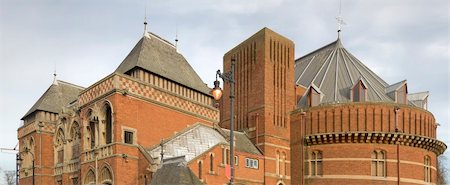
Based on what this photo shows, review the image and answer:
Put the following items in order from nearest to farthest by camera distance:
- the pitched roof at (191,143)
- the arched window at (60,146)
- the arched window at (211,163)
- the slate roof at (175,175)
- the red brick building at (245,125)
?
the slate roof at (175,175)
the arched window at (211,163)
the pitched roof at (191,143)
the red brick building at (245,125)
the arched window at (60,146)

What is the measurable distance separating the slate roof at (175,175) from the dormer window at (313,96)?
19.1m

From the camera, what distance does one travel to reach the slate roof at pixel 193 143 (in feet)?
108

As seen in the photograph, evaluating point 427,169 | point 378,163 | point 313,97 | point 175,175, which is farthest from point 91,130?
point 427,169

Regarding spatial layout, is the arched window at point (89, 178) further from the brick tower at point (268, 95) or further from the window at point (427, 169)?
the window at point (427, 169)

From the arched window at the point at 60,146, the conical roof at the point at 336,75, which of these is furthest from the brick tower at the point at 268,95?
the arched window at the point at 60,146

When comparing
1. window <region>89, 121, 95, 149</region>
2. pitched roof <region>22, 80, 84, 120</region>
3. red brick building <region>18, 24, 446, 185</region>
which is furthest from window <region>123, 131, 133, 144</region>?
pitched roof <region>22, 80, 84, 120</region>

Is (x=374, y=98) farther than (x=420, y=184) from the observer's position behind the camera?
Yes

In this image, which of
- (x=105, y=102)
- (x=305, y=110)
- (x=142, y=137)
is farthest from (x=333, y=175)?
(x=105, y=102)

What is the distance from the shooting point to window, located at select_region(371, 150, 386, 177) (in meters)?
40.8

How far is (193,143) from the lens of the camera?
34.3 meters

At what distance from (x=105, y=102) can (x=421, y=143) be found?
27402 mm

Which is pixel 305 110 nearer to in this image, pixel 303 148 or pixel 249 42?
pixel 303 148

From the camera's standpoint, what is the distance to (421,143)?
42.1m

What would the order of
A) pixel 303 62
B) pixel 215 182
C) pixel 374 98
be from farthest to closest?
pixel 303 62 → pixel 374 98 → pixel 215 182
